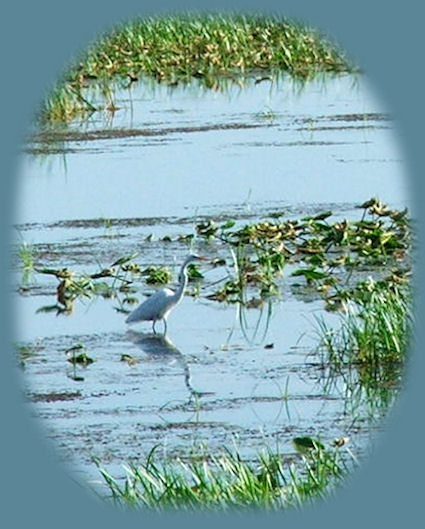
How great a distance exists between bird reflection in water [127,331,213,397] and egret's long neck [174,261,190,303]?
0.30m

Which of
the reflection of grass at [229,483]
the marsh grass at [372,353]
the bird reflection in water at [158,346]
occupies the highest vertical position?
the marsh grass at [372,353]

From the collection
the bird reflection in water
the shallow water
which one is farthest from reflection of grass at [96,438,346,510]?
the bird reflection in water

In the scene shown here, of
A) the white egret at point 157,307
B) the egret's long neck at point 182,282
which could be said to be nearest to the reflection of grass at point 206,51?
the egret's long neck at point 182,282

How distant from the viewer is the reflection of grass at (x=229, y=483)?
748 cm

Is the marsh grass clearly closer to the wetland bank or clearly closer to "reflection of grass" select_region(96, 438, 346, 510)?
the wetland bank

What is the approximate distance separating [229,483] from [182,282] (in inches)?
149

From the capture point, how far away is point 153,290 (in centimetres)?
1184

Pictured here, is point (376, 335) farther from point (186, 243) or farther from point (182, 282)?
point (186, 243)

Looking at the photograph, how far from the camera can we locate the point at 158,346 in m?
10.9

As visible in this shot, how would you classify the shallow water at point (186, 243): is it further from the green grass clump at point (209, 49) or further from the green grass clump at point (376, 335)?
the green grass clump at point (209, 49)

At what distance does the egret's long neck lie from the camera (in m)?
11.3

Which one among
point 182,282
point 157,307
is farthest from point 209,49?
point 157,307

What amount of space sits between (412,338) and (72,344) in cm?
202

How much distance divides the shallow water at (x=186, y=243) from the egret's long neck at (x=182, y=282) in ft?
0.57
